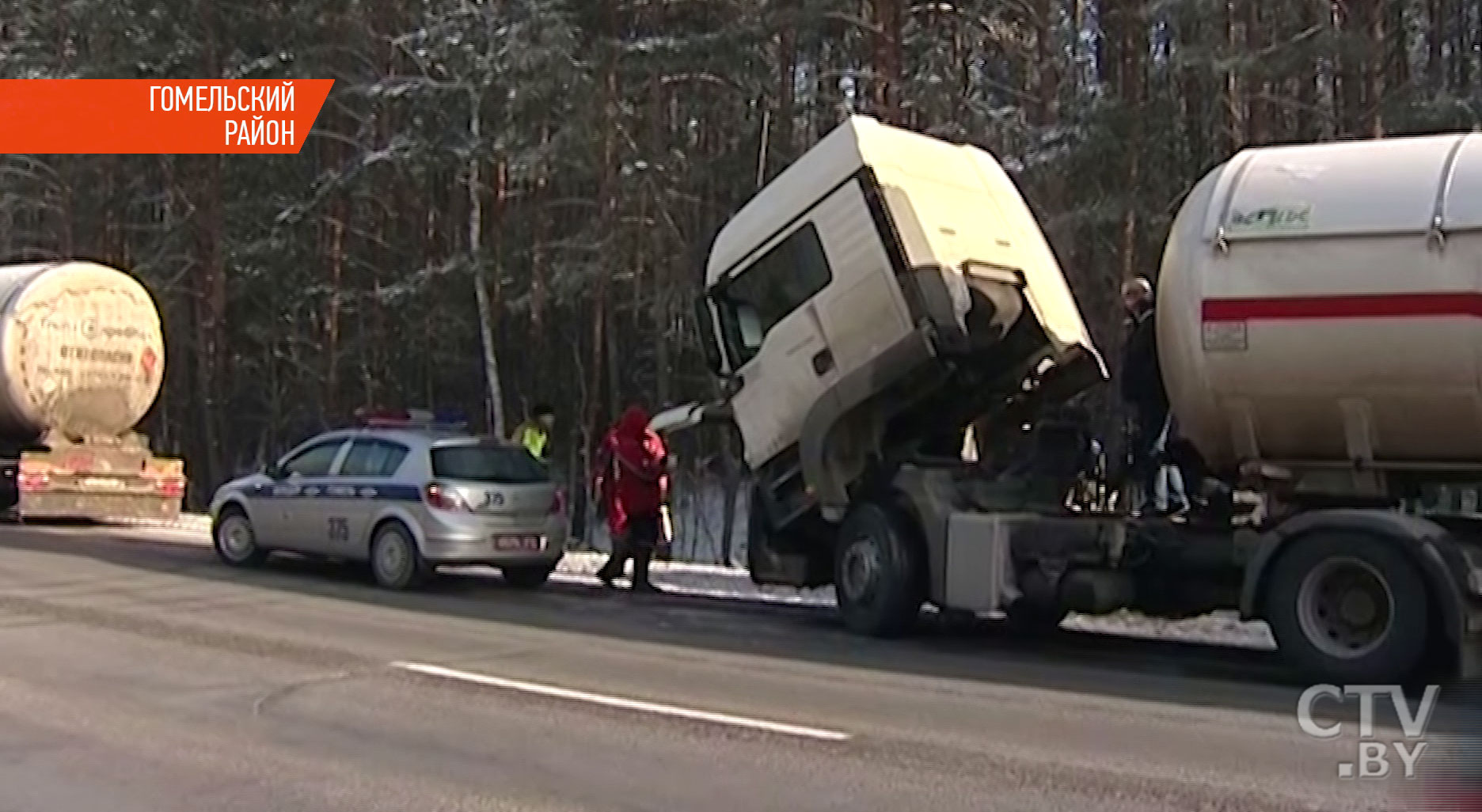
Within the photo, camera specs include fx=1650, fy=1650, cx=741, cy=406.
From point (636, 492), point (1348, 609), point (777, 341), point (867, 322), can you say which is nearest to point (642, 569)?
point (636, 492)

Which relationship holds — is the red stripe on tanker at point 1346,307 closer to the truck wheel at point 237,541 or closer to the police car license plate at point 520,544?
the police car license plate at point 520,544

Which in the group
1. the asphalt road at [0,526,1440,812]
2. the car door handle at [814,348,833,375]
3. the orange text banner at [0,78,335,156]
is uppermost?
the orange text banner at [0,78,335,156]

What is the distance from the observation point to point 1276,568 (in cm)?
980

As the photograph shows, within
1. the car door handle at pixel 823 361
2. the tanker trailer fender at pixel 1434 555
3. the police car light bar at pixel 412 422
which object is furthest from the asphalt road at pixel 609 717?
the police car light bar at pixel 412 422

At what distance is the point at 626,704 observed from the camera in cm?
908

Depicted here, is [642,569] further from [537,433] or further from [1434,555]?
[1434,555]

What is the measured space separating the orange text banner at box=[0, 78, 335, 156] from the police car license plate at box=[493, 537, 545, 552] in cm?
1788

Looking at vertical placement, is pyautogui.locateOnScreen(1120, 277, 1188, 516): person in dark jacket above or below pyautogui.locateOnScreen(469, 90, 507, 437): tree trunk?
below

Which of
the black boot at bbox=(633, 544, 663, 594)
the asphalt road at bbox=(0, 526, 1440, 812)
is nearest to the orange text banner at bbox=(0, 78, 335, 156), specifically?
the black boot at bbox=(633, 544, 663, 594)

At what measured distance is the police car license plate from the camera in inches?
606

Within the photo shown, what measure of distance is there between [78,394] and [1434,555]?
61.7ft

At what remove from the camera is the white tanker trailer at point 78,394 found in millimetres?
22094

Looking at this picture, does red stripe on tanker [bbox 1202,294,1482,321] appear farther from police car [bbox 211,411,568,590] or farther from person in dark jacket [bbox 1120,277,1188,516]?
police car [bbox 211,411,568,590]

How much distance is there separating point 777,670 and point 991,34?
15.6m
